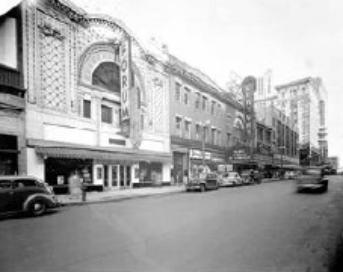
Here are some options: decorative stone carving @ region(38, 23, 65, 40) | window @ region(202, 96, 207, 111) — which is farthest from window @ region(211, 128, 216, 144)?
decorative stone carving @ region(38, 23, 65, 40)

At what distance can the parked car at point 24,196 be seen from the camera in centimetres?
1074

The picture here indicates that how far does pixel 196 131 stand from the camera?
34312 millimetres

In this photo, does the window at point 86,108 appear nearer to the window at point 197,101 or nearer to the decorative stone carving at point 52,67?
the decorative stone carving at point 52,67

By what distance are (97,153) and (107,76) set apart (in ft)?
22.7

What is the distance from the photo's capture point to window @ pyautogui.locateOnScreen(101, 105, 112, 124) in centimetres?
2247

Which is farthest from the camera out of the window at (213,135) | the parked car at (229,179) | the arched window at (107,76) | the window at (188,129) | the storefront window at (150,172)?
the window at (213,135)

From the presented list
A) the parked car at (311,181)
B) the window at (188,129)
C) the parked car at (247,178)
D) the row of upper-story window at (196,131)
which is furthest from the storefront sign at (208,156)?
the parked car at (311,181)

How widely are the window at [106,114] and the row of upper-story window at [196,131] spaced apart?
31.0ft

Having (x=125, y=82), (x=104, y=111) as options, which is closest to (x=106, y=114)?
(x=104, y=111)

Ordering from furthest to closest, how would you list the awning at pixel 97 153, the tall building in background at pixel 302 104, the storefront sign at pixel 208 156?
the tall building in background at pixel 302 104 → the storefront sign at pixel 208 156 → the awning at pixel 97 153

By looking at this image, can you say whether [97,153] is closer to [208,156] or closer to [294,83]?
[208,156]

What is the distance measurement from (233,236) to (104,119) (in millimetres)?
17157

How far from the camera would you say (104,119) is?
22578 mm

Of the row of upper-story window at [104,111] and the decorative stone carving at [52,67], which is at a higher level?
the decorative stone carving at [52,67]
